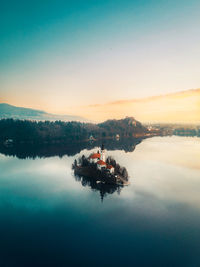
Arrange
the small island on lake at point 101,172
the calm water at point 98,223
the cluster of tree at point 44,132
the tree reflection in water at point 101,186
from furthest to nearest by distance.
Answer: the cluster of tree at point 44,132 < the small island on lake at point 101,172 < the tree reflection in water at point 101,186 < the calm water at point 98,223

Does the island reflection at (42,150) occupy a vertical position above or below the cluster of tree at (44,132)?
below

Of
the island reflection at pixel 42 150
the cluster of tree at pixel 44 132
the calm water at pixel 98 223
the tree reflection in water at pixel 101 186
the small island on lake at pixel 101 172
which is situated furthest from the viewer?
the cluster of tree at pixel 44 132

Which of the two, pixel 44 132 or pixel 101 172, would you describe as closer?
pixel 101 172

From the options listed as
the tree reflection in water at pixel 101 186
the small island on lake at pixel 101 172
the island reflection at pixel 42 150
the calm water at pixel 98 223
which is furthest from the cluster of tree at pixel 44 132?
the tree reflection in water at pixel 101 186

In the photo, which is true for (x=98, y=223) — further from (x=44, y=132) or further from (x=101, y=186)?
(x=44, y=132)

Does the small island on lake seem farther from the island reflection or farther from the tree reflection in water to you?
the island reflection

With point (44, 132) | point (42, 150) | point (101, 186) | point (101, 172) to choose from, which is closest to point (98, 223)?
point (101, 186)

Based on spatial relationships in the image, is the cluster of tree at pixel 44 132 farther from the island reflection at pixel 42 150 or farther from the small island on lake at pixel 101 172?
the small island on lake at pixel 101 172

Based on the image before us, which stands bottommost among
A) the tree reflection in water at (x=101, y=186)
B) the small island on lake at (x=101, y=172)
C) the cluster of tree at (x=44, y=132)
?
the tree reflection in water at (x=101, y=186)
